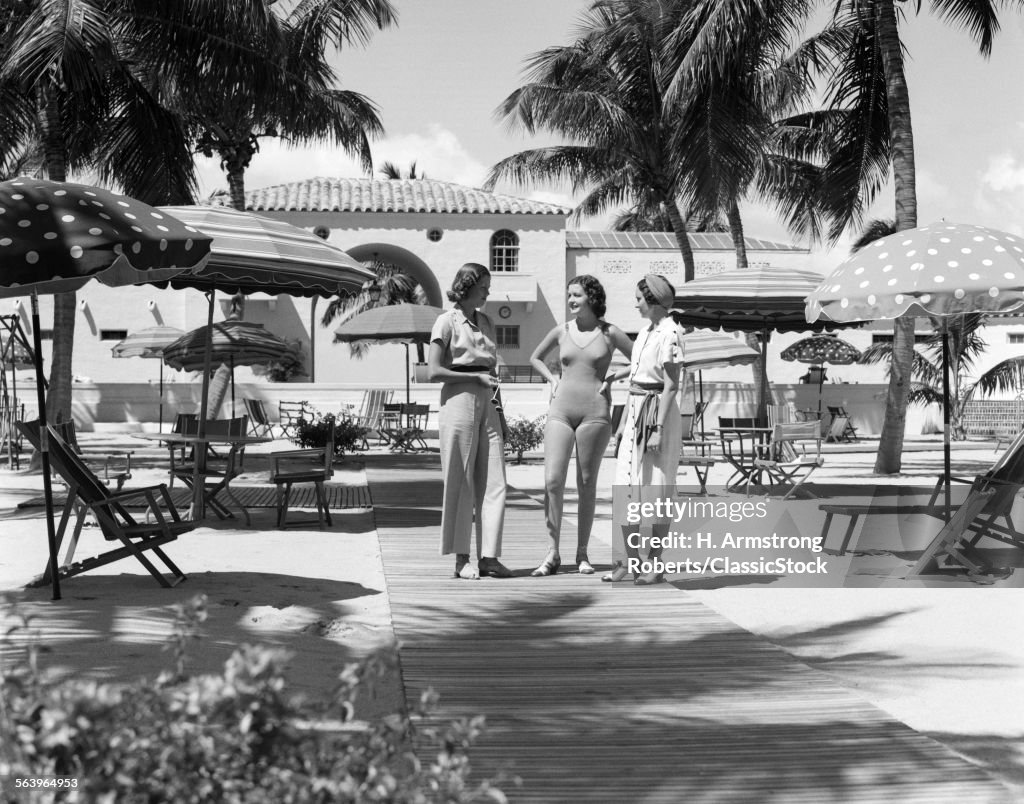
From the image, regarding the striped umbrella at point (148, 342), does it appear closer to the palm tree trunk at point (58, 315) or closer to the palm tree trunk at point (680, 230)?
the palm tree trunk at point (58, 315)

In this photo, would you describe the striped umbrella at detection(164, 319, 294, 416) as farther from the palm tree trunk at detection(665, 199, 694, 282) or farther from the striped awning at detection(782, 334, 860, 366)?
the striped awning at detection(782, 334, 860, 366)

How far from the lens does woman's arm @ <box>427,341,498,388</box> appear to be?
23.1 ft

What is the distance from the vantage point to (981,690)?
476 cm

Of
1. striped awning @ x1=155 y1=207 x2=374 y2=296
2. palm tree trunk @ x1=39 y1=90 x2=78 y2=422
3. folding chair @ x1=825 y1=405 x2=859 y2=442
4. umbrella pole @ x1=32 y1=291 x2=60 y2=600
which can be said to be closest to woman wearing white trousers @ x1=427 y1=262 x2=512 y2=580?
umbrella pole @ x1=32 y1=291 x2=60 y2=600

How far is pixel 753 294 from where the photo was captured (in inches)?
464

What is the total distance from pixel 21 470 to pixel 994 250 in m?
13.0

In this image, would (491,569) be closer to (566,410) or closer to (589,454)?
(589,454)

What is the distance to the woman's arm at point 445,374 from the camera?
23.1 ft

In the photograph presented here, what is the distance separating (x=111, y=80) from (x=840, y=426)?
15.9m

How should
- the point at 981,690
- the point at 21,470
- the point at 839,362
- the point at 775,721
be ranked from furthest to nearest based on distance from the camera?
the point at 839,362 < the point at 21,470 < the point at 981,690 < the point at 775,721

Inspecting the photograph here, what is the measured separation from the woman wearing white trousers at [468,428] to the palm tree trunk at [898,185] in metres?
9.80

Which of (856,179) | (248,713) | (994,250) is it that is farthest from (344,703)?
(856,179)

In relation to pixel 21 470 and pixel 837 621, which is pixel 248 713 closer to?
pixel 837 621

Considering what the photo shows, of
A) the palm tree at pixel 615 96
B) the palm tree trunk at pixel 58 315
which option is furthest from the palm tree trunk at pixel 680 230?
the palm tree trunk at pixel 58 315
